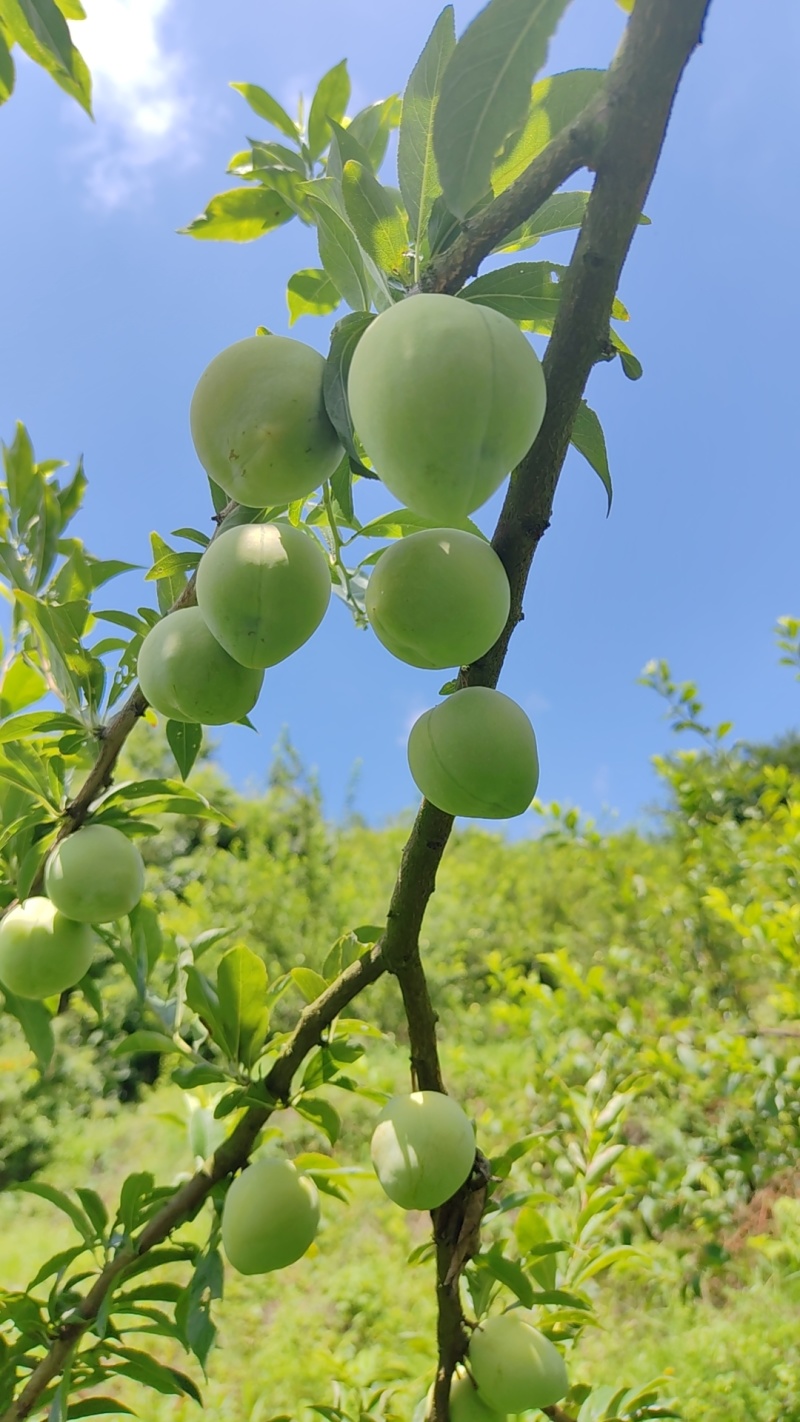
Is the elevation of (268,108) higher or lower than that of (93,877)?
higher

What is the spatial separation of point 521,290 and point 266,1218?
27.3 inches

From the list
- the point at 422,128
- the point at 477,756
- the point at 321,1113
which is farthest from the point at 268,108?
the point at 321,1113

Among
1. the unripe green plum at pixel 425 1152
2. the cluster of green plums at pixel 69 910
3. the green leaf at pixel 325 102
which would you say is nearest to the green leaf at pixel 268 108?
the green leaf at pixel 325 102

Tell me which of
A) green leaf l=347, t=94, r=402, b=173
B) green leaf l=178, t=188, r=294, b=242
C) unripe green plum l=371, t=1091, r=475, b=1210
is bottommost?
unripe green plum l=371, t=1091, r=475, b=1210

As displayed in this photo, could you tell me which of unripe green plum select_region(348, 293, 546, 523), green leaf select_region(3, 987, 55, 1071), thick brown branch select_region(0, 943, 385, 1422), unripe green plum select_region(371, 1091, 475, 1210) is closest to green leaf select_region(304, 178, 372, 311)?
unripe green plum select_region(348, 293, 546, 523)

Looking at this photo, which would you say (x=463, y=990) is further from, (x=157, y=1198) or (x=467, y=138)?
(x=467, y=138)

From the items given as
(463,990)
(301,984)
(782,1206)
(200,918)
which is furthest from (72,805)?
(463,990)

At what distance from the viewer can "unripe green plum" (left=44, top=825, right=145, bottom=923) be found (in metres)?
0.68

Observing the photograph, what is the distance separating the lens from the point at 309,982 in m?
0.69

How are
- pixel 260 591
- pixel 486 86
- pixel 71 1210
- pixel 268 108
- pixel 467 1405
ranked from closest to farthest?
pixel 486 86 < pixel 260 591 < pixel 467 1405 < pixel 71 1210 < pixel 268 108

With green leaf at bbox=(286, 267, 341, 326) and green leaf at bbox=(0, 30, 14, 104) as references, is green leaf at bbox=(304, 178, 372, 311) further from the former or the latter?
green leaf at bbox=(0, 30, 14, 104)

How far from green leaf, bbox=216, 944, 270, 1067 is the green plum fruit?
0.30m

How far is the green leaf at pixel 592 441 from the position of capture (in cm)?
47

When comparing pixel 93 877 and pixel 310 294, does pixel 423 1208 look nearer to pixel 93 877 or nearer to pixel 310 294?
pixel 93 877
